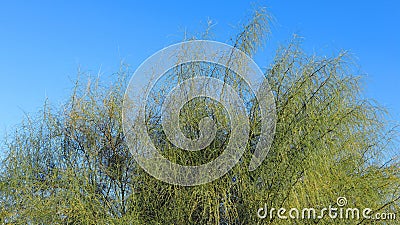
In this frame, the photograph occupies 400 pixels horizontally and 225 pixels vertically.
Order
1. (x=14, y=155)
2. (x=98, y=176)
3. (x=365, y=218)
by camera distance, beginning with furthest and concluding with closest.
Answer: (x=14, y=155) → (x=98, y=176) → (x=365, y=218)

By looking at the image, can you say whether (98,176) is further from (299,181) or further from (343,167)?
(343,167)

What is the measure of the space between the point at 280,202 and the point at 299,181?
0.23m

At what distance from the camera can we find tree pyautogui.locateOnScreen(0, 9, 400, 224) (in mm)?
4008

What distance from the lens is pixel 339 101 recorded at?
427cm

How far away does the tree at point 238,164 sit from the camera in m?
4.01

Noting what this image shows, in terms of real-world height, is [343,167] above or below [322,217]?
above

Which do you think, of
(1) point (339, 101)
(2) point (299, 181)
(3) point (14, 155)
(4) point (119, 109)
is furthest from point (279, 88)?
(3) point (14, 155)

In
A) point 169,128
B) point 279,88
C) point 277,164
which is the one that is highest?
point 279,88

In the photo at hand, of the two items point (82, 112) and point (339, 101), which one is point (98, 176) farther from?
point (339, 101)

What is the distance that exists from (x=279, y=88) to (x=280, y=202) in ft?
3.12

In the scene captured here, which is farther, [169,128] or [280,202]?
[169,128]

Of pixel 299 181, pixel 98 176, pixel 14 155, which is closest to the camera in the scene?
pixel 299 181

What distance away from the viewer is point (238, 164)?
4.03m

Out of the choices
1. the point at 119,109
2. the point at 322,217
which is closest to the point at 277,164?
the point at 322,217
